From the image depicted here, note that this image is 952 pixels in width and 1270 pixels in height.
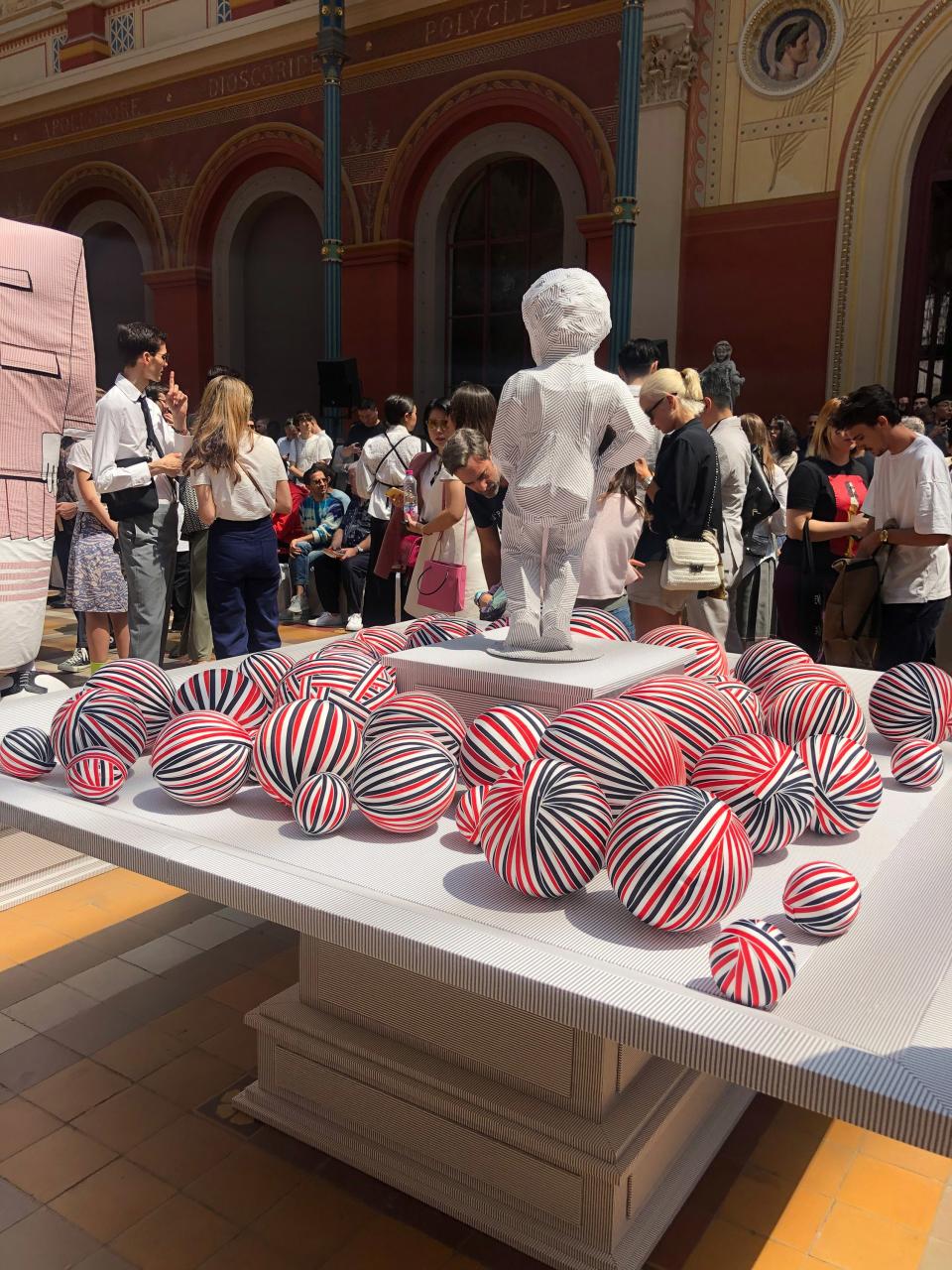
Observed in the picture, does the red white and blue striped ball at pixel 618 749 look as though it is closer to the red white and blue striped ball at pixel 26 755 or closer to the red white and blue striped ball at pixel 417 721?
the red white and blue striped ball at pixel 417 721

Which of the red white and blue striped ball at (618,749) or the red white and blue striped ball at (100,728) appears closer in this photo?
the red white and blue striped ball at (618,749)

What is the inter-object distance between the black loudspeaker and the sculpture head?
28.5ft

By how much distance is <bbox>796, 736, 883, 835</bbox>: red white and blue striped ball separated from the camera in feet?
5.23

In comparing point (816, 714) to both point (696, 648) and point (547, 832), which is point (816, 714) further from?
point (547, 832)

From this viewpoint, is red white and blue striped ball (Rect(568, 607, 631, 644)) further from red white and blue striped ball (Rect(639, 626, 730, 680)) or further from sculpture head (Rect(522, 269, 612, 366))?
sculpture head (Rect(522, 269, 612, 366))

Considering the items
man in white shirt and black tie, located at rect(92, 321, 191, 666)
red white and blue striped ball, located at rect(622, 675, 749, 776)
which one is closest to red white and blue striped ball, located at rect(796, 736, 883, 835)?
red white and blue striped ball, located at rect(622, 675, 749, 776)

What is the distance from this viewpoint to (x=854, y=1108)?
0.98 meters

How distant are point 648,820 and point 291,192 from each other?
12.7 m

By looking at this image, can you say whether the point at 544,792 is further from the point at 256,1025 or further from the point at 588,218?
the point at 588,218

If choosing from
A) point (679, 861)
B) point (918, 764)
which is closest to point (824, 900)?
point (679, 861)

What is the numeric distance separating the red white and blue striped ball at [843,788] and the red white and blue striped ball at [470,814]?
1.73 feet

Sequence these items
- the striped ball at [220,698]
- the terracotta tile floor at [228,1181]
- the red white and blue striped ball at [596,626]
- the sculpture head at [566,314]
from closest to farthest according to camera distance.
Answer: the terracotta tile floor at [228,1181], the striped ball at [220,698], the sculpture head at [566,314], the red white and blue striped ball at [596,626]

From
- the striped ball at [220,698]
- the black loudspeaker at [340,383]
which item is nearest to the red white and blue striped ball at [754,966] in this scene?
the striped ball at [220,698]

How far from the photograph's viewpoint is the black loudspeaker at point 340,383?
34.8 ft
